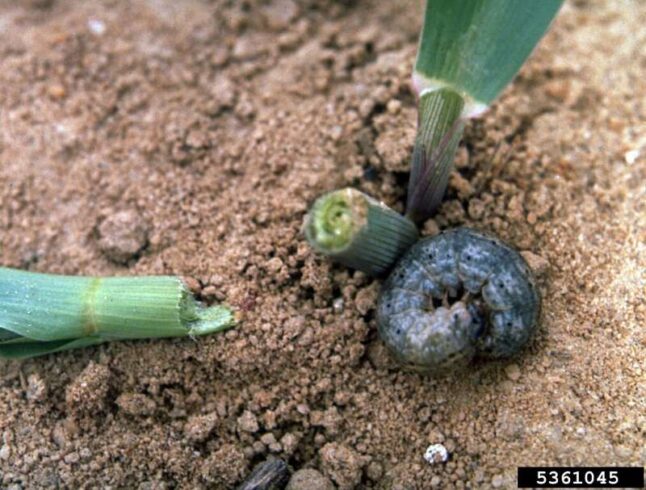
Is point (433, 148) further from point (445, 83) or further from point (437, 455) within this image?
point (437, 455)

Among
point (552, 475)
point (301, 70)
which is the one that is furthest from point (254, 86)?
point (552, 475)

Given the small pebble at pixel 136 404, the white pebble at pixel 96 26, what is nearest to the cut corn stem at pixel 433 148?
the small pebble at pixel 136 404

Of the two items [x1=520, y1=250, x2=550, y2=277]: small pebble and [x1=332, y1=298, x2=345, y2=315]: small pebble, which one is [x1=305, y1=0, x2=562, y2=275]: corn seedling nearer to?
[x1=332, y1=298, x2=345, y2=315]: small pebble

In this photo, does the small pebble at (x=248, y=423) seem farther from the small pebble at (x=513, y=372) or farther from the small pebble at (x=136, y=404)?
the small pebble at (x=513, y=372)

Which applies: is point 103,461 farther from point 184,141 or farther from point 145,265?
Result: point 184,141

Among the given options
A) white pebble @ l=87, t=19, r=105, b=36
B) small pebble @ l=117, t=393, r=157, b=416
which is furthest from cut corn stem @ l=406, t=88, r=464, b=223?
white pebble @ l=87, t=19, r=105, b=36
